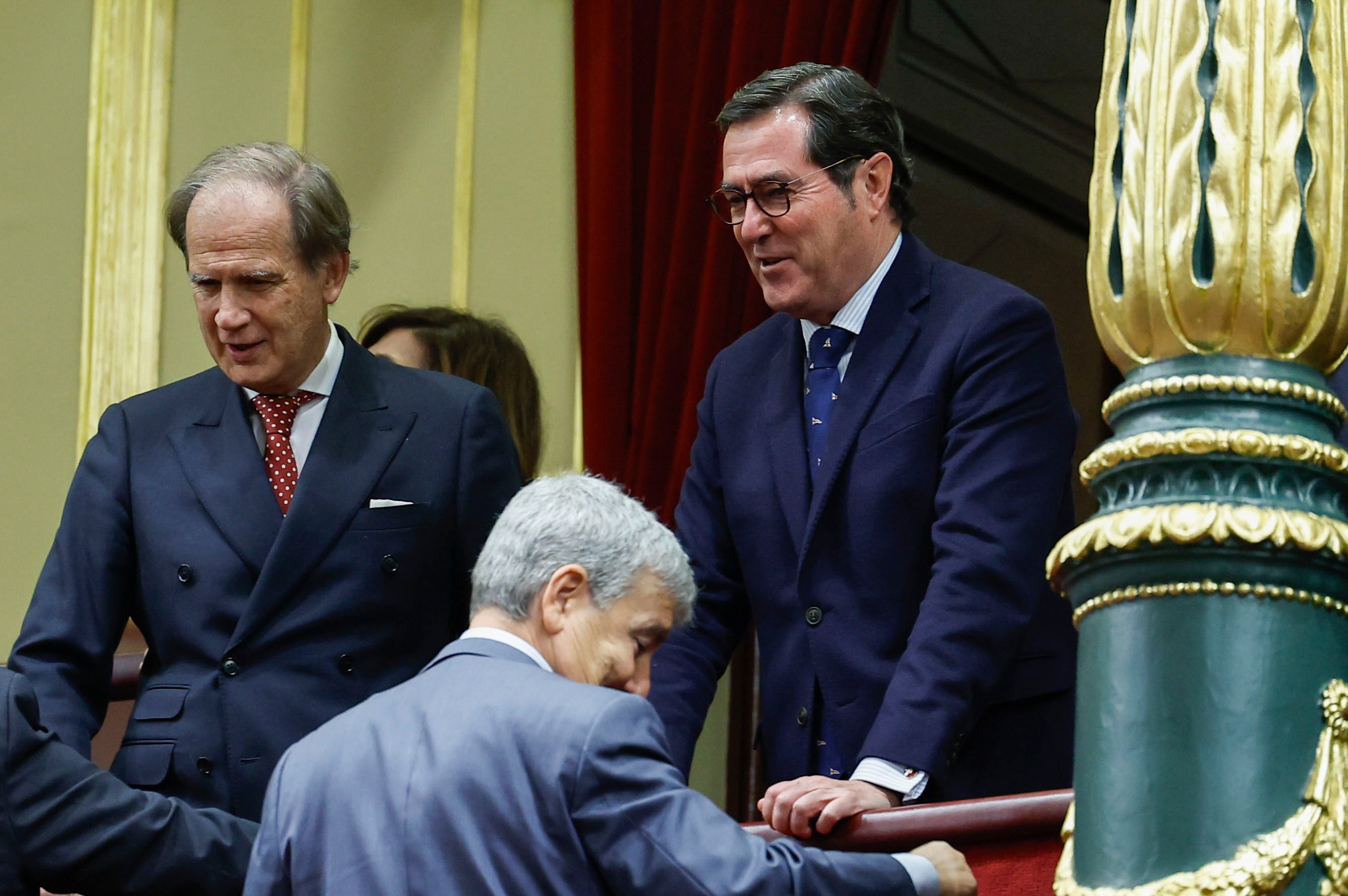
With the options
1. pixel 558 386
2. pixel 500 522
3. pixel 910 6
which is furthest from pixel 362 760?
pixel 910 6

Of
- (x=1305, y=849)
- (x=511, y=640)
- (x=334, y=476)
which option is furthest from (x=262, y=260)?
(x=1305, y=849)

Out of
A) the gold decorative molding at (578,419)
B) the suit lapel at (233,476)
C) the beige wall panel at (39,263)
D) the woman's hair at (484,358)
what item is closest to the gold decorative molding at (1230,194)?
the suit lapel at (233,476)

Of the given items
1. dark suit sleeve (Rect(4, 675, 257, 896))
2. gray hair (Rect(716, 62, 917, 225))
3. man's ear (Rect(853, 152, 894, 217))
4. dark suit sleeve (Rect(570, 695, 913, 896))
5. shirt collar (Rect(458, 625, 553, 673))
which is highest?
gray hair (Rect(716, 62, 917, 225))

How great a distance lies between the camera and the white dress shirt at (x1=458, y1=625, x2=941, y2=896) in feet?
7.63

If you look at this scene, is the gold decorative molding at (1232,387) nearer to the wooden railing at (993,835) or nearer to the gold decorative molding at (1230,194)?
the gold decorative molding at (1230,194)

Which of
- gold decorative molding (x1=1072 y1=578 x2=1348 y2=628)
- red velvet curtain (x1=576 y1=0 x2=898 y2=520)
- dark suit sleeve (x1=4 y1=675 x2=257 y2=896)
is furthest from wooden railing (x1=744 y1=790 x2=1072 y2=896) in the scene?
red velvet curtain (x1=576 y1=0 x2=898 y2=520)

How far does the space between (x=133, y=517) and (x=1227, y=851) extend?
76.4 inches

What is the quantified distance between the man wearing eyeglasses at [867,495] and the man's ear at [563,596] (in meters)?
0.45

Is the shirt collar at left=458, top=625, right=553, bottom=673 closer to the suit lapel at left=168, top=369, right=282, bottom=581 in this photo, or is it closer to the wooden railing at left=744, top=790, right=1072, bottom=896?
the wooden railing at left=744, top=790, right=1072, bottom=896

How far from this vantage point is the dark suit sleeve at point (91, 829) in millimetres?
2535

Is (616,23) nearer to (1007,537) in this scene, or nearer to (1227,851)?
(1007,537)

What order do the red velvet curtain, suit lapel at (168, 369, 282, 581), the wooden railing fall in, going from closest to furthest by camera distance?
the wooden railing
suit lapel at (168, 369, 282, 581)
the red velvet curtain

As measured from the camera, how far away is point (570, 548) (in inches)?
92.4

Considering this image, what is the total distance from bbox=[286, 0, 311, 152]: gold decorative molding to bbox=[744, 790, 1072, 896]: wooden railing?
10.9 feet
